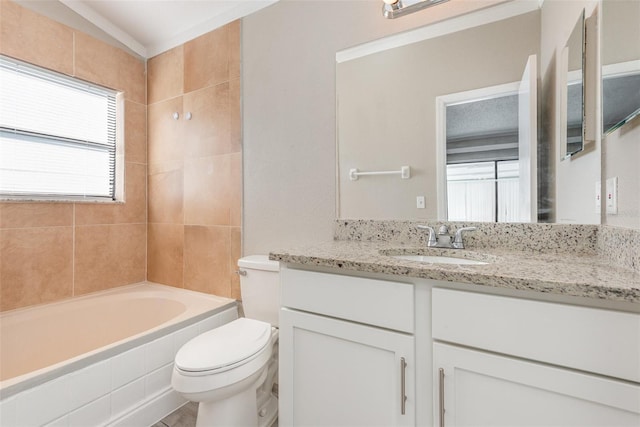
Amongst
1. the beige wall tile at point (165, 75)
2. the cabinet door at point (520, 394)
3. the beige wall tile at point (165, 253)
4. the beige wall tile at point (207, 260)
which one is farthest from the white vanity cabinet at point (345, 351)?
the beige wall tile at point (165, 75)

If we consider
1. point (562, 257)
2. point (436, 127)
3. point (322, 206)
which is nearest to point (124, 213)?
point (322, 206)

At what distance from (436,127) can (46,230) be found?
7.82 ft

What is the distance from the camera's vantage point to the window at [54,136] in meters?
1.79

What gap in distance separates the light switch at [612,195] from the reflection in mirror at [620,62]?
0.16 meters

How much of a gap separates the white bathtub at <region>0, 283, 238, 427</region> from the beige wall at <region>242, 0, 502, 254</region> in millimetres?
694

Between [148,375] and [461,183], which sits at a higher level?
[461,183]

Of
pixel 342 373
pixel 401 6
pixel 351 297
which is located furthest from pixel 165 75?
pixel 342 373

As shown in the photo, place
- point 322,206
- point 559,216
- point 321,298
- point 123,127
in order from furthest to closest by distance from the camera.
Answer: point 123,127 → point 322,206 → point 559,216 → point 321,298

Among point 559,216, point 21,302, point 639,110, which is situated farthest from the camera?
point 21,302

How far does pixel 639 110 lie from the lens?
76cm

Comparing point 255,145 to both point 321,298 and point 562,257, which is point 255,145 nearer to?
point 321,298

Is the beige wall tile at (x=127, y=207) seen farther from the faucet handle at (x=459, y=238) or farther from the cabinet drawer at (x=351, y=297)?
the faucet handle at (x=459, y=238)

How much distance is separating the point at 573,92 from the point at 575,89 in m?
0.01

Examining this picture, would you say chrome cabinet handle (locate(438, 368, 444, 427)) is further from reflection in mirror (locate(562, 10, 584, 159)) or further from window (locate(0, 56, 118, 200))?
window (locate(0, 56, 118, 200))
